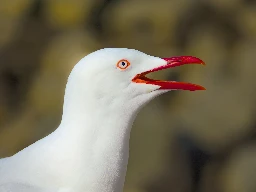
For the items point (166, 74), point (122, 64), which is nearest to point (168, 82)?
point (122, 64)

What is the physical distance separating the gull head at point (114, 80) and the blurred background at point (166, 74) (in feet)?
3.50

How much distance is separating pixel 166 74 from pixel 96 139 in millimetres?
1260

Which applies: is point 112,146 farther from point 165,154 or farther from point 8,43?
point 8,43

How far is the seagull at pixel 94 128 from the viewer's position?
2.40 feet

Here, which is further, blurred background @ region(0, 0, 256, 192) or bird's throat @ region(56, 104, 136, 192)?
blurred background @ region(0, 0, 256, 192)

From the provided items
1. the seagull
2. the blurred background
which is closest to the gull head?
the seagull

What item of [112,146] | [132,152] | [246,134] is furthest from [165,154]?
[112,146]

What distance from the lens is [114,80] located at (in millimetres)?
737

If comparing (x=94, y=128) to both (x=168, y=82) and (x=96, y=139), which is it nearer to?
(x=96, y=139)

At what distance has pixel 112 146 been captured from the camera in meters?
0.74

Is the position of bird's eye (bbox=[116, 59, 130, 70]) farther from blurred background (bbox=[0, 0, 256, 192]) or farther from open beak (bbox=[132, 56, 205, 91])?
blurred background (bbox=[0, 0, 256, 192])

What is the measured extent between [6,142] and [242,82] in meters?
0.86

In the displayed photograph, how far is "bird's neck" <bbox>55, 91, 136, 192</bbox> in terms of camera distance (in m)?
0.73

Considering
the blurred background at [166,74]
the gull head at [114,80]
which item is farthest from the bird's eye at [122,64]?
the blurred background at [166,74]
